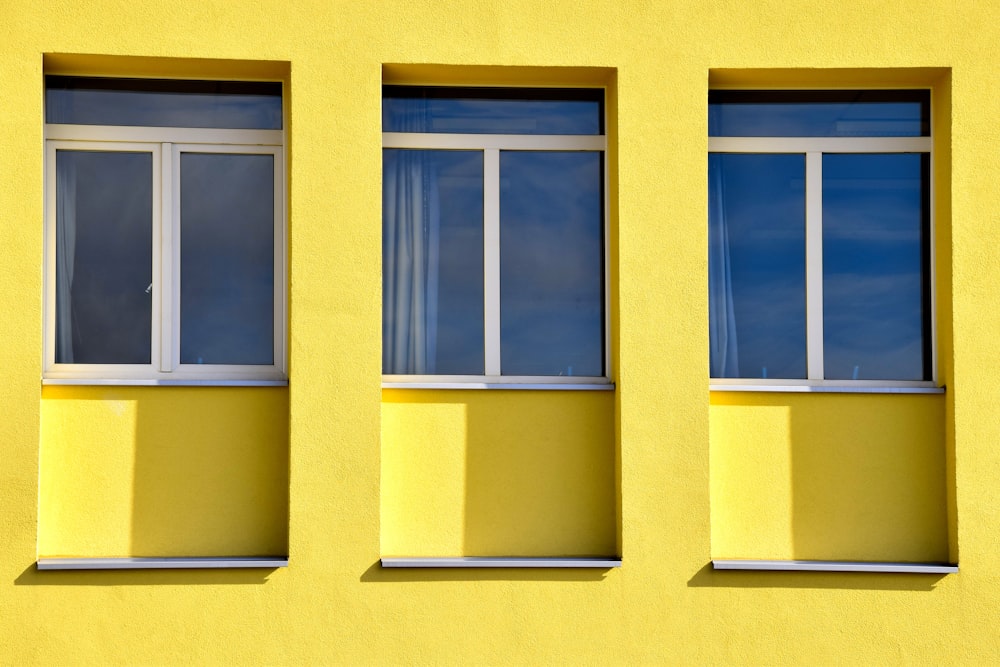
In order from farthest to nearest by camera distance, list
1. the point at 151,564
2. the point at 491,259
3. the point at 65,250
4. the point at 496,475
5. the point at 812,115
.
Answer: the point at 812,115
the point at 491,259
the point at 65,250
the point at 496,475
the point at 151,564

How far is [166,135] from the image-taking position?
6566 millimetres

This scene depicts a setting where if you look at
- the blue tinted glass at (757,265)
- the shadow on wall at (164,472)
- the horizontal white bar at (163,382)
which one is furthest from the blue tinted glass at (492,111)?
the shadow on wall at (164,472)

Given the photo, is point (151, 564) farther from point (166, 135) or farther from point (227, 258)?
→ point (166, 135)

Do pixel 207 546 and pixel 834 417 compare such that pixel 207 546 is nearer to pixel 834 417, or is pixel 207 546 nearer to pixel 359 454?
pixel 359 454

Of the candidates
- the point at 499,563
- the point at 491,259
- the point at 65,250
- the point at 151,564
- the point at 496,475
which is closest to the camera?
the point at 151,564

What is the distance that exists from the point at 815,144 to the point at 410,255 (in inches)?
105

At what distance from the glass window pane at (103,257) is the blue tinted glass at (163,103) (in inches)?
9.3

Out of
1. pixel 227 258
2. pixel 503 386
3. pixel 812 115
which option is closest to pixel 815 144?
pixel 812 115

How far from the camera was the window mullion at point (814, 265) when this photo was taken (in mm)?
6637

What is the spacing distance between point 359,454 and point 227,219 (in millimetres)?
1714

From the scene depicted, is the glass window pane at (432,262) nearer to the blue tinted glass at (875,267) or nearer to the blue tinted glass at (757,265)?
the blue tinted glass at (757,265)

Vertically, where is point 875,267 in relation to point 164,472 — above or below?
above

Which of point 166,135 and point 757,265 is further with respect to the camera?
point 757,265

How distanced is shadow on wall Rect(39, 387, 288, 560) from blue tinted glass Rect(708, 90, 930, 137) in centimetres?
332
